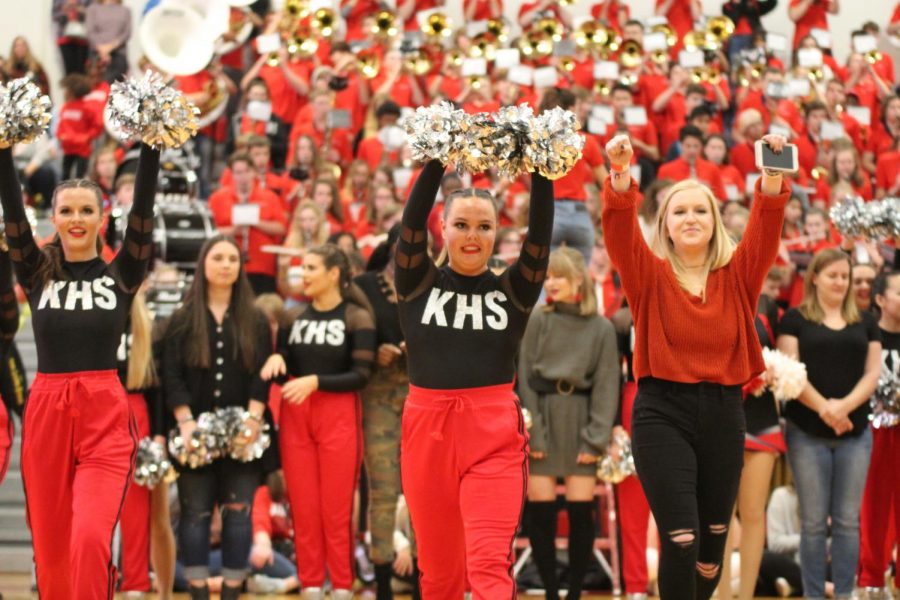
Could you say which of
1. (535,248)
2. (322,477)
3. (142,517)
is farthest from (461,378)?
(142,517)

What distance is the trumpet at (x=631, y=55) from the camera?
15.8 metres

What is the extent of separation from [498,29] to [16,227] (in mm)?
11184

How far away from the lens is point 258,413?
290 inches

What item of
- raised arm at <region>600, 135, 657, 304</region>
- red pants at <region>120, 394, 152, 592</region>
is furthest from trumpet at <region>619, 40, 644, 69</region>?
raised arm at <region>600, 135, 657, 304</region>

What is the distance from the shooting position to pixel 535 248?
5121 mm

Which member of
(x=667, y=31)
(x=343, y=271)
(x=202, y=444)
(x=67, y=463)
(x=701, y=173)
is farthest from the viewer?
(x=667, y=31)

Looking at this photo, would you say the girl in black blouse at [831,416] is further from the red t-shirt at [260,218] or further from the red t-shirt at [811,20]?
the red t-shirt at [811,20]

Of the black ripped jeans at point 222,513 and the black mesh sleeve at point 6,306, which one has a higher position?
the black mesh sleeve at point 6,306

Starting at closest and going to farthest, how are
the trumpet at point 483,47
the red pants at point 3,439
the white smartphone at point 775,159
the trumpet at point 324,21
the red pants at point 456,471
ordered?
the red pants at point 456,471 < the white smartphone at point 775,159 < the red pants at point 3,439 < the trumpet at point 483,47 < the trumpet at point 324,21

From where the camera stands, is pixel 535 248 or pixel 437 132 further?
pixel 535 248

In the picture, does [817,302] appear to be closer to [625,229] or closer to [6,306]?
[625,229]

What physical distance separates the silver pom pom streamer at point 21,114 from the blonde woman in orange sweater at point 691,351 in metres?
2.30

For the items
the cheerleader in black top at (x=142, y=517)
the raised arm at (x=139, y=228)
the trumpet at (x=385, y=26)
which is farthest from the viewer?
the trumpet at (x=385, y=26)

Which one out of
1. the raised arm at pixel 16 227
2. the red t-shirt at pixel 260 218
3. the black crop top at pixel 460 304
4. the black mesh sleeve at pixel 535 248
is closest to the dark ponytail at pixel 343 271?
the raised arm at pixel 16 227
